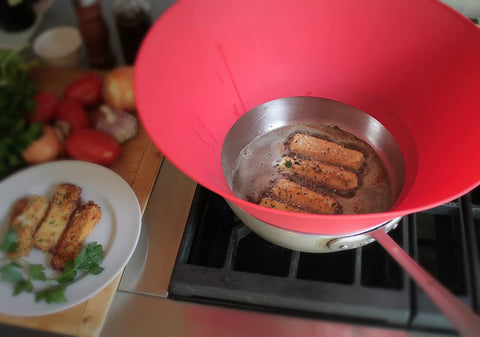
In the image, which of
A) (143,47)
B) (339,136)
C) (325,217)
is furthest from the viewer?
(339,136)

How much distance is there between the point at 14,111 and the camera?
700mm

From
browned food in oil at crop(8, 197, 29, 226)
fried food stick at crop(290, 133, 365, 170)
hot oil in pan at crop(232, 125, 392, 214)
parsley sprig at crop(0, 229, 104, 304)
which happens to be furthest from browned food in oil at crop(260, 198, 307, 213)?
browned food in oil at crop(8, 197, 29, 226)

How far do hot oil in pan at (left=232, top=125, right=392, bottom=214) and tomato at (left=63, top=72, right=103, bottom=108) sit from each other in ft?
1.00

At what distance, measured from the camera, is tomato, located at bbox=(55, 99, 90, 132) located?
0.71 metres

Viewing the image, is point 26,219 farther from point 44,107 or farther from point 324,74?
point 324,74

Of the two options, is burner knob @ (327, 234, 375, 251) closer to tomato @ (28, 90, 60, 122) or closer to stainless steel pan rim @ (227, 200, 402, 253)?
stainless steel pan rim @ (227, 200, 402, 253)

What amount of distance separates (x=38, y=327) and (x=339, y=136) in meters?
0.50

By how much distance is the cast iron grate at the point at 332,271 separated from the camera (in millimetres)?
483

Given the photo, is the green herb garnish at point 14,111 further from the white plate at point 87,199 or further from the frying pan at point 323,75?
the frying pan at point 323,75

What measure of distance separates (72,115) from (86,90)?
0.06 meters

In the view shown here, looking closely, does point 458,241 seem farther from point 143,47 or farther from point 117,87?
point 117,87

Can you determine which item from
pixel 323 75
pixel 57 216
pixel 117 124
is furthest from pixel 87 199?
pixel 323 75

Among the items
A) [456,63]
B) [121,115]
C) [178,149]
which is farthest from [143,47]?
[456,63]

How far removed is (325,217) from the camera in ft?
1.18
